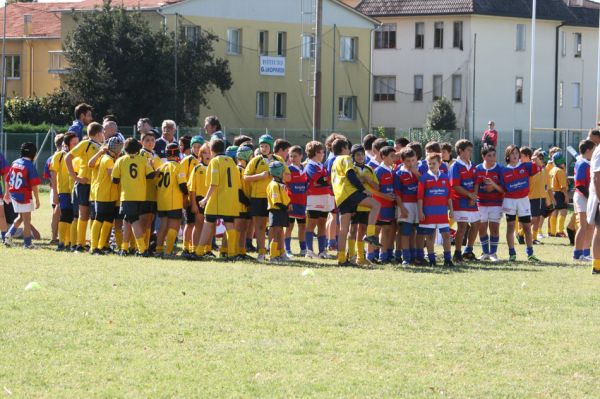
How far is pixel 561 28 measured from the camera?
77.0 m

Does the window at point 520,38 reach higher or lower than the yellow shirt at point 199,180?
higher

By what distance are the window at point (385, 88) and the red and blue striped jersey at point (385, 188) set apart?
58505 millimetres

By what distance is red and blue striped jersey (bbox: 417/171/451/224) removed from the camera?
1722cm

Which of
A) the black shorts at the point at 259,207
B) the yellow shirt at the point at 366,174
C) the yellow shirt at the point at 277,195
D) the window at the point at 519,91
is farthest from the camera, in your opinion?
the window at the point at 519,91

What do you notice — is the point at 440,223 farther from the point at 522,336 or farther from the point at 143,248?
the point at 522,336

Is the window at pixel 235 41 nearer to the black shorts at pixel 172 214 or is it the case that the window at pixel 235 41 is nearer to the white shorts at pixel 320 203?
the white shorts at pixel 320 203

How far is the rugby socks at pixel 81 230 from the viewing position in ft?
60.8

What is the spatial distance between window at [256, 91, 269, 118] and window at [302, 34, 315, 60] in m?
3.44

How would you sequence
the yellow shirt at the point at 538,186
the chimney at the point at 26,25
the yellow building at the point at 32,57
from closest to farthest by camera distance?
the yellow shirt at the point at 538,186
the yellow building at the point at 32,57
the chimney at the point at 26,25

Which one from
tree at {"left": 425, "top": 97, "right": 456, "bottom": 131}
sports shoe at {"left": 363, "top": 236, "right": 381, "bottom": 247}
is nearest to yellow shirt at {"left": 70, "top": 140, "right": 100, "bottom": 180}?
sports shoe at {"left": 363, "top": 236, "right": 381, "bottom": 247}

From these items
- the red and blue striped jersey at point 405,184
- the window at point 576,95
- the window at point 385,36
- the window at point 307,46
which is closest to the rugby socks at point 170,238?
the red and blue striped jersey at point 405,184

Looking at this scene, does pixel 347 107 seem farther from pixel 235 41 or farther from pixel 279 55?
pixel 235 41

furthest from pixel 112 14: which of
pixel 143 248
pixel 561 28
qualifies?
pixel 143 248

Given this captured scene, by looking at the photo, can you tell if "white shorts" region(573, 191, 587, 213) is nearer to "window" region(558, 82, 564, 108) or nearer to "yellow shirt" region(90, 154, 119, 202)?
"yellow shirt" region(90, 154, 119, 202)
